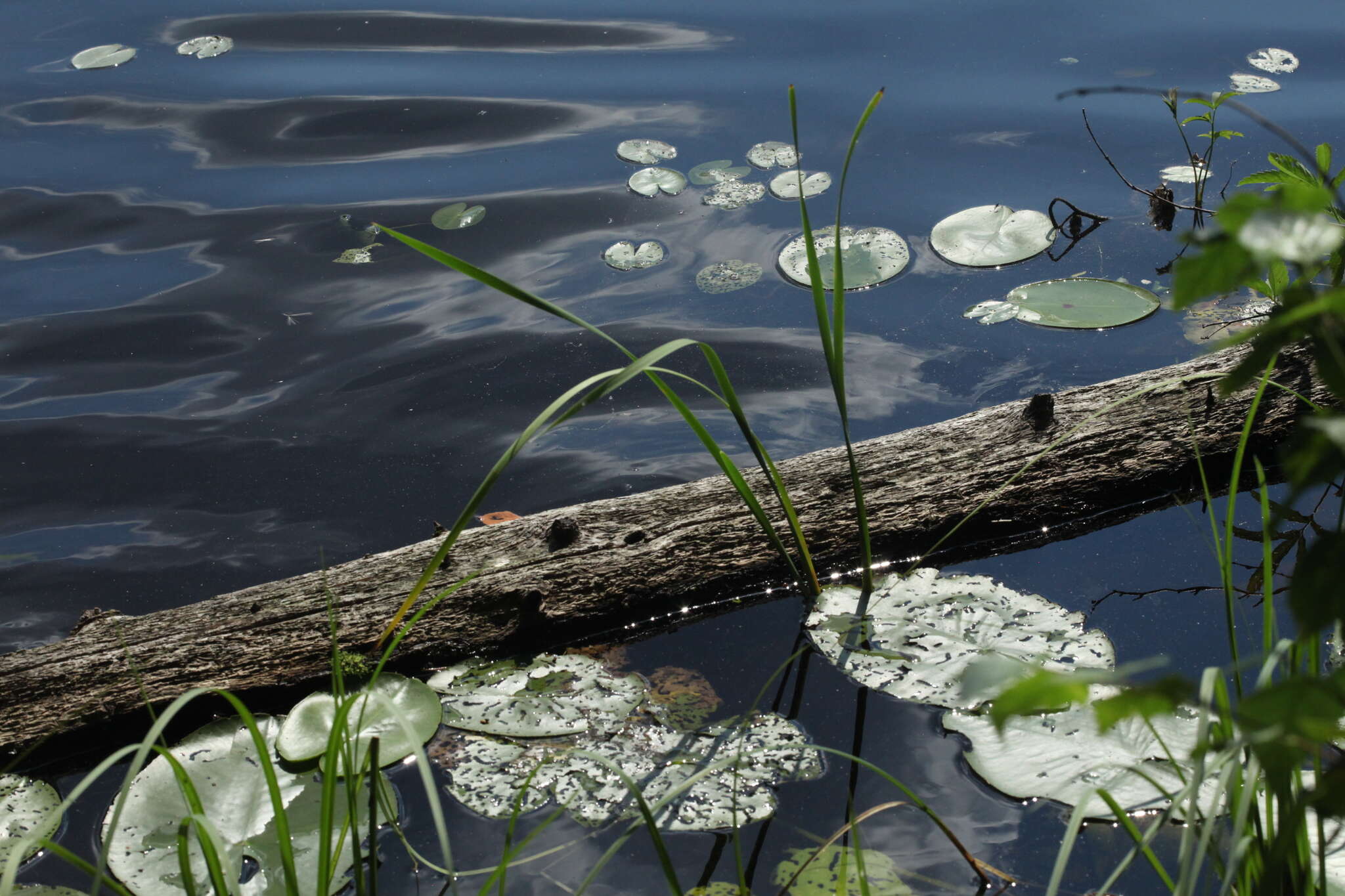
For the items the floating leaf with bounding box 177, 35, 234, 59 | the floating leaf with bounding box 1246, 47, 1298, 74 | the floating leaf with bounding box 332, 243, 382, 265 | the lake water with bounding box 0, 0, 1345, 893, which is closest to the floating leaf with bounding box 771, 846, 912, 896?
the lake water with bounding box 0, 0, 1345, 893

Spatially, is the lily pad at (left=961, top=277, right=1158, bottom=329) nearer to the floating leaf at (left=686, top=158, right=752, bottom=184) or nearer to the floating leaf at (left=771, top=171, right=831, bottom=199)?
the floating leaf at (left=771, top=171, right=831, bottom=199)

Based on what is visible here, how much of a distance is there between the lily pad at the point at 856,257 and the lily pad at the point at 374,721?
1.44 metres

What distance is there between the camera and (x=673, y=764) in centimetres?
123

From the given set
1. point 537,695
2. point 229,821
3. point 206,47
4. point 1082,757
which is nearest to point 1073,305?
point 1082,757

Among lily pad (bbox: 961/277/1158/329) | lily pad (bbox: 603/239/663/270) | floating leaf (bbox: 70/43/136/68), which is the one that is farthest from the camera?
floating leaf (bbox: 70/43/136/68)

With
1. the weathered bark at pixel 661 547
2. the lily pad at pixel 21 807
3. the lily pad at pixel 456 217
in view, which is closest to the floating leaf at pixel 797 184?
the lily pad at pixel 456 217

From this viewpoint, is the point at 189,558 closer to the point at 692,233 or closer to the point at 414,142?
the point at 692,233

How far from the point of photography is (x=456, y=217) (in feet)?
9.43

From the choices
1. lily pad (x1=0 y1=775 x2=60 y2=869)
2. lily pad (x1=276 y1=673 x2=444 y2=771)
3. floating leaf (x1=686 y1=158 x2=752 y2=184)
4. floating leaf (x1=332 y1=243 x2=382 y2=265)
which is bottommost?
lily pad (x1=0 y1=775 x2=60 y2=869)

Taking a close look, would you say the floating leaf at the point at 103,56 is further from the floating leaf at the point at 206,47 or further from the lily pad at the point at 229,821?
the lily pad at the point at 229,821

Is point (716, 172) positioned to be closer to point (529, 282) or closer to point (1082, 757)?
point (529, 282)

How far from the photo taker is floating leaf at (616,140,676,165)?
3.05 meters

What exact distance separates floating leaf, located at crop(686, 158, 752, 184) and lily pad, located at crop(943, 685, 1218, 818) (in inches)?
77.2

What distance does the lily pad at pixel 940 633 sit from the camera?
1.33 m
